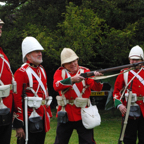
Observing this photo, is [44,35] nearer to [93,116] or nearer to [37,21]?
[37,21]

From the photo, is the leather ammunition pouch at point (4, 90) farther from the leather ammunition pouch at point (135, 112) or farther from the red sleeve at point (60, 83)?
the leather ammunition pouch at point (135, 112)

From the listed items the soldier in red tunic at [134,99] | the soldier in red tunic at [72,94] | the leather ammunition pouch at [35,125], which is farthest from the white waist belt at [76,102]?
the soldier in red tunic at [134,99]

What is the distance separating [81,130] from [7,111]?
1514 millimetres

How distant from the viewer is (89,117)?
4703mm

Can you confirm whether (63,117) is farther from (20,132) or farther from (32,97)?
(20,132)

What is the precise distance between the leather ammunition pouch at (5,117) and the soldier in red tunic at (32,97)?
0.40 m

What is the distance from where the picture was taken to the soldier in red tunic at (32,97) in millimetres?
4322

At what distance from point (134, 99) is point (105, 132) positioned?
3642 mm

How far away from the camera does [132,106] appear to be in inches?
209

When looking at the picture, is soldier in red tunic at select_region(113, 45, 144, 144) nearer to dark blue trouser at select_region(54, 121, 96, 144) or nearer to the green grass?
dark blue trouser at select_region(54, 121, 96, 144)

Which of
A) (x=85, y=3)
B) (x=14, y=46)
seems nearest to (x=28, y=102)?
(x=85, y=3)

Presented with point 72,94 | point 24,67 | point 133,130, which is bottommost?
point 133,130

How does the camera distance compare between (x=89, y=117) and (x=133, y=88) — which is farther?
(x=133, y=88)

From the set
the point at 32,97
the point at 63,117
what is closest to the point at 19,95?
the point at 32,97
